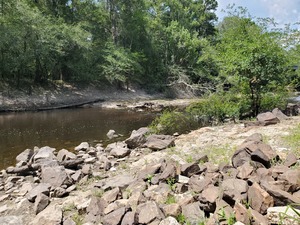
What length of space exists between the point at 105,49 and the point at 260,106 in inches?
860

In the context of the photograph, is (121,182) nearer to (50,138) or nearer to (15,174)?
(15,174)

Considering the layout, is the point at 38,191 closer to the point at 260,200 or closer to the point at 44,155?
the point at 44,155

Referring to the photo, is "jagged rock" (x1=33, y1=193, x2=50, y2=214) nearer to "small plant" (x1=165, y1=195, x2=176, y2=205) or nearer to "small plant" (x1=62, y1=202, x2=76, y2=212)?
"small plant" (x1=62, y1=202, x2=76, y2=212)

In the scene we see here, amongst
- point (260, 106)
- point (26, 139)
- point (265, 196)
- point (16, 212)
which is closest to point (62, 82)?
point (26, 139)

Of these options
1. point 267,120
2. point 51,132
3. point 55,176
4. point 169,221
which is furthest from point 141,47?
point 169,221

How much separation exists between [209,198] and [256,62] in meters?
8.69

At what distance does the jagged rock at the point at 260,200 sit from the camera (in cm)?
334

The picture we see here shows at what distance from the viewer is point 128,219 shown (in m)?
3.69

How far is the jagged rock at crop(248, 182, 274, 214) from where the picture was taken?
3.34 meters

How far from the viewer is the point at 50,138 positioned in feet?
37.5

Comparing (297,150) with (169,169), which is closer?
(169,169)

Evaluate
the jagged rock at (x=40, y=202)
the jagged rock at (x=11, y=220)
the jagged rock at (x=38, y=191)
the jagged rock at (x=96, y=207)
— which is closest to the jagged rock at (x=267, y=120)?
the jagged rock at (x=96, y=207)

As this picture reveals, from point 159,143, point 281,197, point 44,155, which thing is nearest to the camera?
point 281,197

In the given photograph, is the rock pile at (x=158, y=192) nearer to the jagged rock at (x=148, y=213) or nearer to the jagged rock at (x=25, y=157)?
the jagged rock at (x=148, y=213)
